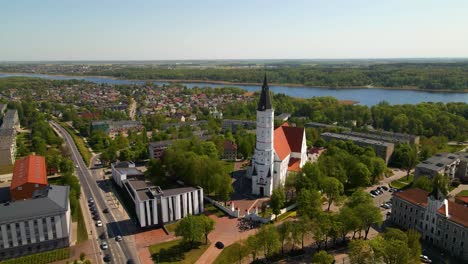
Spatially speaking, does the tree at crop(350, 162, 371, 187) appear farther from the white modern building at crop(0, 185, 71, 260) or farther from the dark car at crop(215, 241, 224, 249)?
the white modern building at crop(0, 185, 71, 260)

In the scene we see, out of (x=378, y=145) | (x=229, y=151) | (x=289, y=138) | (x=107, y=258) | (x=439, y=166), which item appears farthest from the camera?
(x=229, y=151)

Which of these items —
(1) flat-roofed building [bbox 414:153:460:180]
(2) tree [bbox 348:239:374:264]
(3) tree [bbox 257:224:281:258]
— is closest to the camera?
(2) tree [bbox 348:239:374:264]

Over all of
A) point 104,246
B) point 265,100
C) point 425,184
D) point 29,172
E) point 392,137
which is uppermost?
point 265,100

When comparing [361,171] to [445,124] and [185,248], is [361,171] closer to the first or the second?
[185,248]

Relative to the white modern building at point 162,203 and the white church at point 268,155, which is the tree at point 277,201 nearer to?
the white church at point 268,155

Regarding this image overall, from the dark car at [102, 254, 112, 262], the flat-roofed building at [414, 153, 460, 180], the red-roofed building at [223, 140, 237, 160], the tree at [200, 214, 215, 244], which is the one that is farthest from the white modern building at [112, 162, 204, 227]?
the flat-roofed building at [414, 153, 460, 180]

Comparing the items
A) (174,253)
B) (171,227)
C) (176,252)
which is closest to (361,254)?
(176,252)

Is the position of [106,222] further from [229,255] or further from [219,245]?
[229,255]
